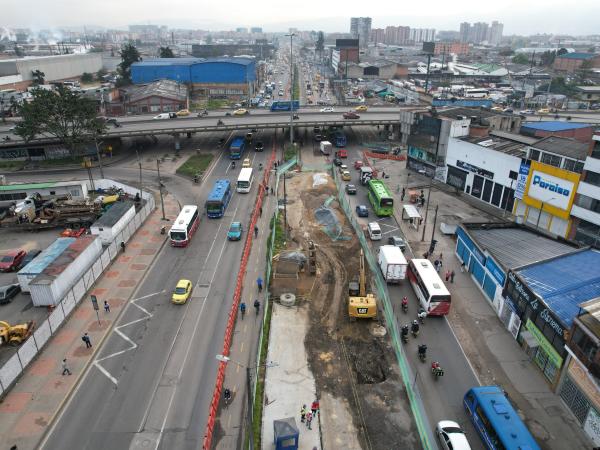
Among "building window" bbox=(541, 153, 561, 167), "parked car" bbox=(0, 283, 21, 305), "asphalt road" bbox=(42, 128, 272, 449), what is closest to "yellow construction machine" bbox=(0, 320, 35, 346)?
"asphalt road" bbox=(42, 128, 272, 449)

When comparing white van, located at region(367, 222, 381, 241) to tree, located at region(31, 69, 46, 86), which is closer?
white van, located at region(367, 222, 381, 241)

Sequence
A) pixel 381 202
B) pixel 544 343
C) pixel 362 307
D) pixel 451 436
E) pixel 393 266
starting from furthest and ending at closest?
pixel 381 202 < pixel 393 266 < pixel 362 307 < pixel 544 343 < pixel 451 436

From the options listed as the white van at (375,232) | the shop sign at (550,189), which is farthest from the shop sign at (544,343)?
the shop sign at (550,189)

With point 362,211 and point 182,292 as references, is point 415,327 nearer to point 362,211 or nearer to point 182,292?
point 182,292

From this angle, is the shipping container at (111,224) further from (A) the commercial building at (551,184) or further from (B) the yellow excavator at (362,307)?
(A) the commercial building at (551,184)

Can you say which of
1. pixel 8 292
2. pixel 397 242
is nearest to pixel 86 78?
pixel 8 292

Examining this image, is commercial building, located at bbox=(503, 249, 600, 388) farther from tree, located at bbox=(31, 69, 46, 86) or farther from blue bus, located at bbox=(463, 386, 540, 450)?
tree, located at bbox=(31, 69, 46, 86)

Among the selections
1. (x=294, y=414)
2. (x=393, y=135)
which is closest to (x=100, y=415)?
(x=294, y=414)
